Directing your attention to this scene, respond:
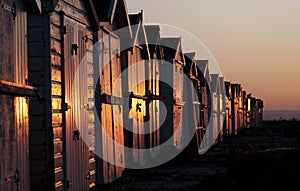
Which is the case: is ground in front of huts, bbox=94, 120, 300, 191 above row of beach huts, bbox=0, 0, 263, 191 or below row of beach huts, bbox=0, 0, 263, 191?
below

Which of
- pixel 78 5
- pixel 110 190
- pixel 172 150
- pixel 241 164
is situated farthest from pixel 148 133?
pixel 78 5

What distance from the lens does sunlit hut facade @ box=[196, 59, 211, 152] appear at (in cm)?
4061

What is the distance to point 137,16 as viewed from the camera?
2611 centimetres

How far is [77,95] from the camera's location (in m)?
16.4

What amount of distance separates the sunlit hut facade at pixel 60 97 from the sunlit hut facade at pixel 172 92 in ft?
46.8

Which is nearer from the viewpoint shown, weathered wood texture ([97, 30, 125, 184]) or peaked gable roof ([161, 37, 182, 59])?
weathered wood texture ([97, 30, 125, 184])

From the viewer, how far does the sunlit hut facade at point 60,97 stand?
45.8ft

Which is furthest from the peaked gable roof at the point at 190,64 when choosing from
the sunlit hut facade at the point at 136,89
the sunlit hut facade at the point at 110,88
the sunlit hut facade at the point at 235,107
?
the sunlit hut facade at the point at 235,107

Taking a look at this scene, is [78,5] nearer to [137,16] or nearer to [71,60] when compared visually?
[71,60]

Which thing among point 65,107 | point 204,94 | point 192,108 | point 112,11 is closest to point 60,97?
point 65,107

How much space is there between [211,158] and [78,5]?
17.0m

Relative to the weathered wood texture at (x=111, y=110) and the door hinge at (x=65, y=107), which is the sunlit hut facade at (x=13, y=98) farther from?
the weathered wood texture at (x=111, y=110)

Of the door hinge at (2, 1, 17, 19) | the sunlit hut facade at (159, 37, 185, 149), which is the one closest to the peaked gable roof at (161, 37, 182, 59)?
the sunlit hut facade at (159, 37, 185, 149)

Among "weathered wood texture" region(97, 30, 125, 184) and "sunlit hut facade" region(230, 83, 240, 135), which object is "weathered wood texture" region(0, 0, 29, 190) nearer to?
"weathered wood texture" region(97, 30, 125, 184)
